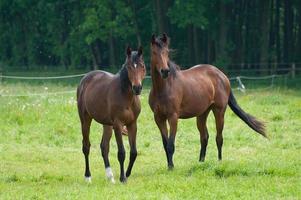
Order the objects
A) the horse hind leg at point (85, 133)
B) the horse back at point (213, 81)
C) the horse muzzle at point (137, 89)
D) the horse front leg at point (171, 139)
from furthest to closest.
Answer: the horse back at point (213, 81) < the horse front leg at point (171, 139) < the horse hind leg at point (85, 133) < the horse muzzle at point (137, 89)

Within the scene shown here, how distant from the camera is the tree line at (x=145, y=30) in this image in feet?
128

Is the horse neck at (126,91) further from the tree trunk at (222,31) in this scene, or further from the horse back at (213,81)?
the tree trunk at (222,31)

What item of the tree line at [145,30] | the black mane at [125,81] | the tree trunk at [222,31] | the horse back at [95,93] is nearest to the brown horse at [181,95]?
the black mane at [125,81]

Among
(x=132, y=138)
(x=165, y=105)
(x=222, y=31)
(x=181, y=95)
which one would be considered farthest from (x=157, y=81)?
(x=222, y=31)

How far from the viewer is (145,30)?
152 ft

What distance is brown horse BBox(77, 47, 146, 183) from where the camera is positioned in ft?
31.9

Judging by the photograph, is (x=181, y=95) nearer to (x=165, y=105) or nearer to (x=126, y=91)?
(x=165, y=105)

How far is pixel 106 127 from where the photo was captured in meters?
11.0

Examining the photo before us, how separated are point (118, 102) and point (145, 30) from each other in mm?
36501

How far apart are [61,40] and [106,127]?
41318 millimetres

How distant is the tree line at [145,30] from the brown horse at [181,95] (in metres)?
24.3

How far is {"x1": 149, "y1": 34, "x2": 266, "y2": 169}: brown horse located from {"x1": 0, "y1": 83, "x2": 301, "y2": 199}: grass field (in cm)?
66

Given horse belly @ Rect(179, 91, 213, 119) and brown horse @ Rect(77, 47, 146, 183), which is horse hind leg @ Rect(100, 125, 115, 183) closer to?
brown horse @ Rect(77, 47, 146, 183)

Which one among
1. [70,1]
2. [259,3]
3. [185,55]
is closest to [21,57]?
[70,1]
